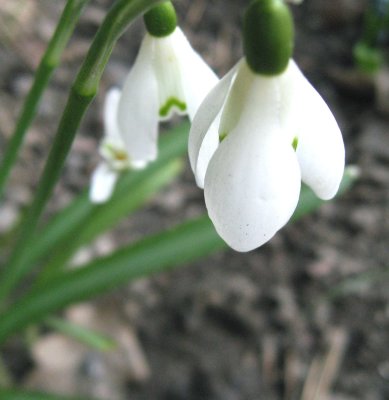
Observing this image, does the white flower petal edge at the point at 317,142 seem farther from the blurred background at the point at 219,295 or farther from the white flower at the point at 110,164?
the blurred background at the point at 219,295

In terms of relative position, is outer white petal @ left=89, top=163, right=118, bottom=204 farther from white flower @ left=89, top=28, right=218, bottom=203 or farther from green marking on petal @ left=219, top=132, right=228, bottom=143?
green marking on petal @ left=219, top=132, right=228, bottom=143

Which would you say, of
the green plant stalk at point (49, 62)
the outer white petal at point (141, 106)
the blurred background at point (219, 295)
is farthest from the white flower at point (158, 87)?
the blurred background at point (219, 295)

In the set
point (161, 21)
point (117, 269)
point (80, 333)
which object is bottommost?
point (80, 333)

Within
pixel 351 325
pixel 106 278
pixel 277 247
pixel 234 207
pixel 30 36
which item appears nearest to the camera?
pixel 234 207

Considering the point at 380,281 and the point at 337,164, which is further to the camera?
the point at 380,281

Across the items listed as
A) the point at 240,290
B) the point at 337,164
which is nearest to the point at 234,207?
the point at 337,164

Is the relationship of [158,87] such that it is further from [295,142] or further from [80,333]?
[80,333]

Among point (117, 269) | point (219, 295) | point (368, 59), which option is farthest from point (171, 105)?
point (368, 59)

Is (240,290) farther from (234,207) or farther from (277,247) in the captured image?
(234,207)
